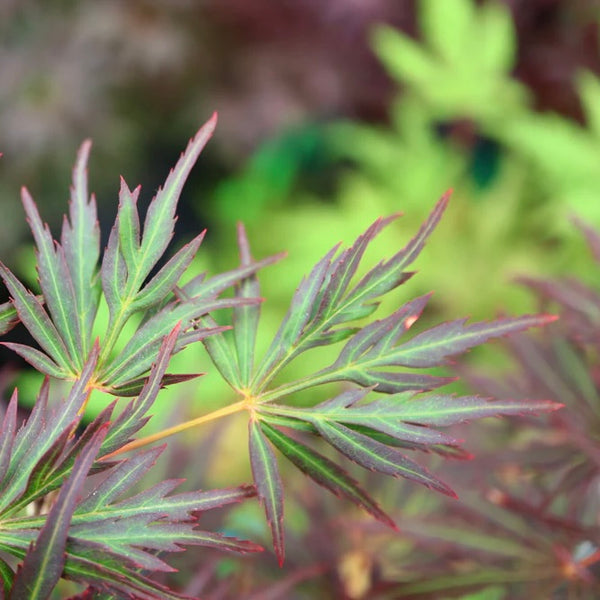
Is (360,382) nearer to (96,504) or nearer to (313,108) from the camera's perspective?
(96,504)

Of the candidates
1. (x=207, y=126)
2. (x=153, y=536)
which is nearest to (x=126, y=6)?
(x=207, y=126)

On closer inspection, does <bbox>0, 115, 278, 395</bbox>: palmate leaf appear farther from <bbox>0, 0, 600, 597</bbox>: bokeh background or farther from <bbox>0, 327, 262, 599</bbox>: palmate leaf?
<bbox>0, 0, 600, 597</bbox>: bokeh background

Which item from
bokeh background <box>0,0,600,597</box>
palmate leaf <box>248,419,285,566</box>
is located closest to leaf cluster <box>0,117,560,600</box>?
palmate leaf <box>248,419,285,566</box>

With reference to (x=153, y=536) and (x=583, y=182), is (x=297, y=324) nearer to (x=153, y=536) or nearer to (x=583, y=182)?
(x=153, y=536)

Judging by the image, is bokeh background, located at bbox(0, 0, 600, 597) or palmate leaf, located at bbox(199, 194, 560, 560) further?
bokeh background, located at bbox(0, 0, 600, 597)

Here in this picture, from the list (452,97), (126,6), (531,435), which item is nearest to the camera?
(531,435)

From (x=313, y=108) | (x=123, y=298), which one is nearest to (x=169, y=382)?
(x=123, y=298)

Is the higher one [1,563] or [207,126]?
[207,126]
